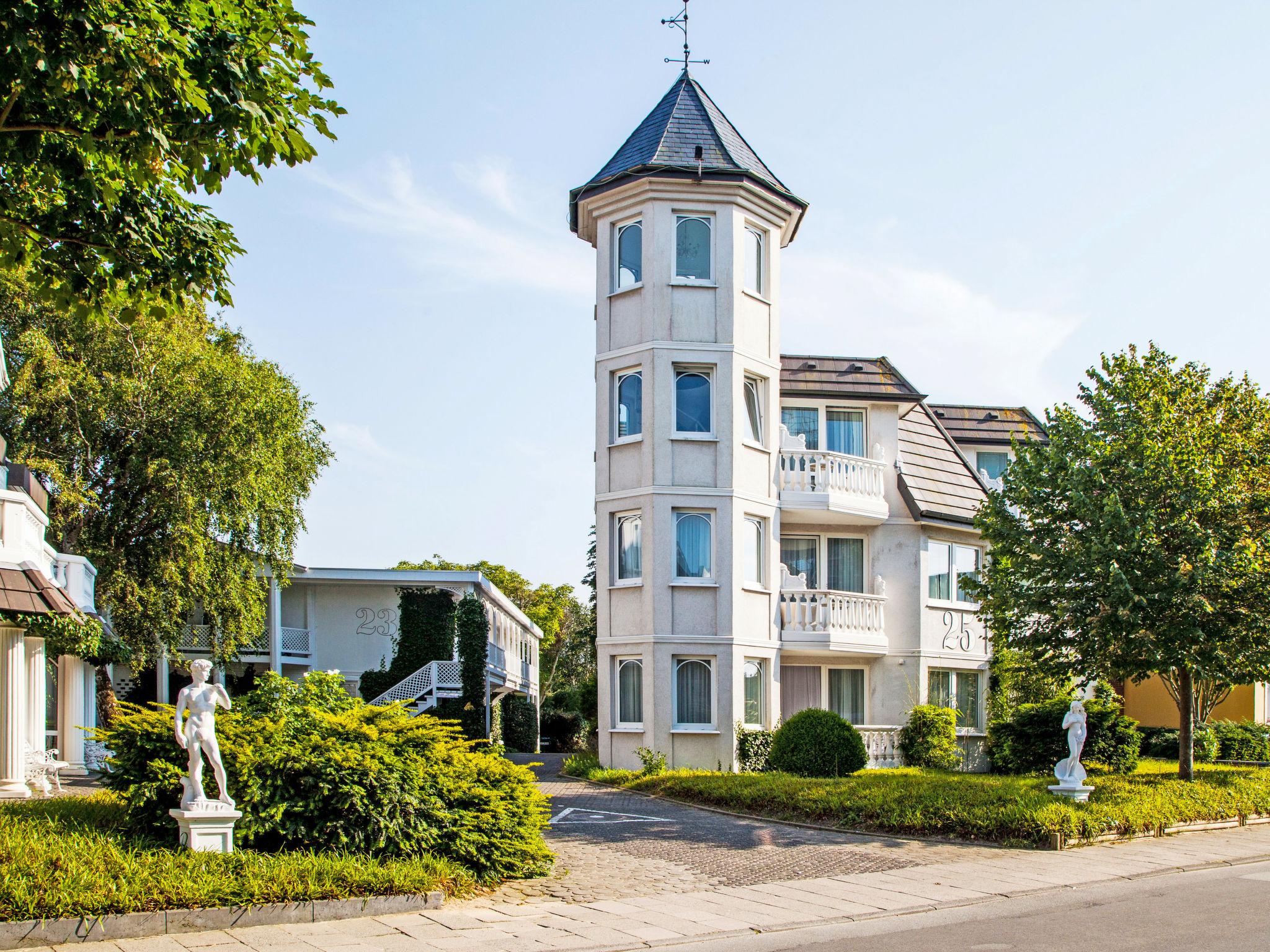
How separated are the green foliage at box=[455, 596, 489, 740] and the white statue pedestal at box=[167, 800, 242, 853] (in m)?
22.0

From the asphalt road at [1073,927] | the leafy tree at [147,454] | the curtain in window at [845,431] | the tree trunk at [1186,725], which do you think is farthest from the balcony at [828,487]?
the asphalt road at [1073,927]

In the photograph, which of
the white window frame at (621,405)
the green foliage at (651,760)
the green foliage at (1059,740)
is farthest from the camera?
the green foliage at (1059,740)

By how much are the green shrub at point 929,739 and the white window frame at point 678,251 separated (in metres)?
10.4

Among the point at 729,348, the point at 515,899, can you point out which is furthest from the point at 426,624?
the point at 515,899

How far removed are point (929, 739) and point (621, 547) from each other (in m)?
7.98

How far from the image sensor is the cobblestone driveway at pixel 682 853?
1209 centimetres

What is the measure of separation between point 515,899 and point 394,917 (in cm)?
145

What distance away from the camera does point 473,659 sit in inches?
1325

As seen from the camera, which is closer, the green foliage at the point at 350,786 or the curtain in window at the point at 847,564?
the green foliage at the point at 350,786

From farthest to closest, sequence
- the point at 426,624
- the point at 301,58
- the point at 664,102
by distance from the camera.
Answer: the point at 426,624 < the point at 664,102 < the point at 301,58

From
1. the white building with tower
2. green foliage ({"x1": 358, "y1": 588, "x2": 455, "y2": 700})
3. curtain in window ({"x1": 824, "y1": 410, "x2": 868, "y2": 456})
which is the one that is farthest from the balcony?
green foliage ({"x1": 358, "y1": 588, "x2": 455, "y2": 700})

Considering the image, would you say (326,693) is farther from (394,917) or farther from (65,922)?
(65,922)

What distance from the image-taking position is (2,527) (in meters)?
18.0

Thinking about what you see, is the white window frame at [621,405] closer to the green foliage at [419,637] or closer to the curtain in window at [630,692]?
the curtain in window at [630,692]
